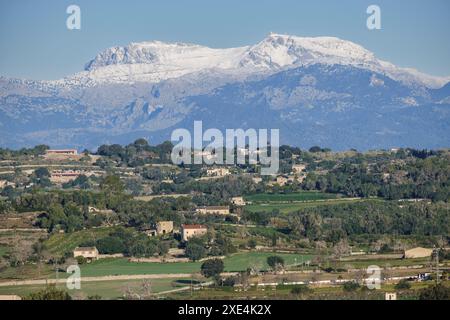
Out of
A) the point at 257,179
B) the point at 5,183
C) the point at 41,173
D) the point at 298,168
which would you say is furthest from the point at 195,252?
the point at 298,168

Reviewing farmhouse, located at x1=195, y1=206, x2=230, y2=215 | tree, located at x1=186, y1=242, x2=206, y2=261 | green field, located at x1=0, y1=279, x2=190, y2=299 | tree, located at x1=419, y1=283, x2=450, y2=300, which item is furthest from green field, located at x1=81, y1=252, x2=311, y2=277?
farmhouse, located at x1=195, y1=206, x2=230, y2=215

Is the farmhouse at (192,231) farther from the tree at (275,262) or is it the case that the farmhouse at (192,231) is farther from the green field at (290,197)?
the green field at (290,197)

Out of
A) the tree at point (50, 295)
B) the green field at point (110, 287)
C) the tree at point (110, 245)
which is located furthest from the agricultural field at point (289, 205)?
the tree at point (50, 295)

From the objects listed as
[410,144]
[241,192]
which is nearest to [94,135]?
[410,144]

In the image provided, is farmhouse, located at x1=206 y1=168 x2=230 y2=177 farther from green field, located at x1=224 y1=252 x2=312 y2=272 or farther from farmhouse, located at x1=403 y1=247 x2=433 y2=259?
farmhouse, located at x1=403 y1=247 x2=433 y2=259

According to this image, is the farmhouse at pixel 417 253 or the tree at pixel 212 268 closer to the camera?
the tree at pixel 212 268
